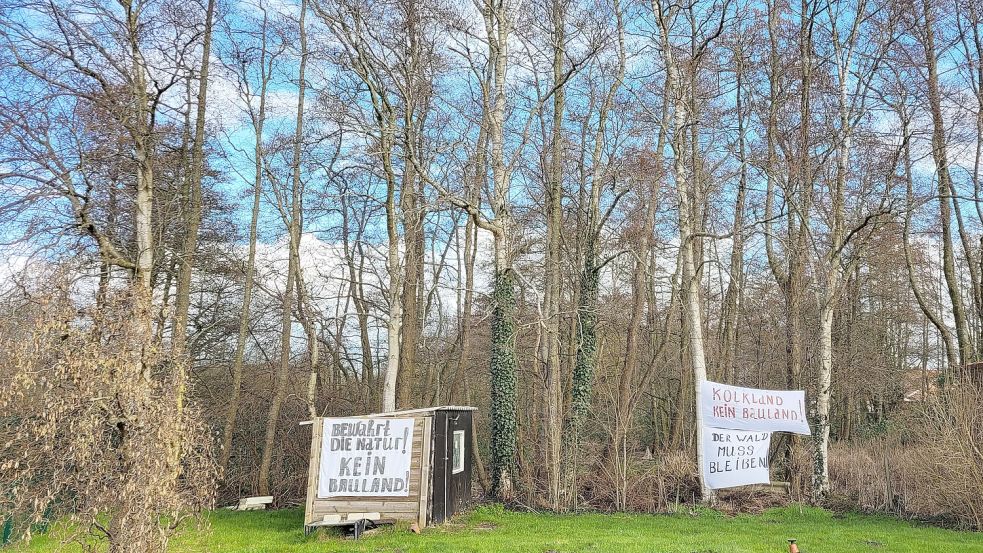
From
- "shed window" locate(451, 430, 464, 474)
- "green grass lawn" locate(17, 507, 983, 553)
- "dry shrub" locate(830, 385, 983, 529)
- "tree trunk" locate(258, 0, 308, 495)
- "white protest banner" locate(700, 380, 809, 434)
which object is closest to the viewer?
"green grass lawn" locate(17, 507, 983, 553)

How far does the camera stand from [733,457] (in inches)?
416

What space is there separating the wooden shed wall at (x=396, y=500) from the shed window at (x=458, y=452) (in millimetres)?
1087

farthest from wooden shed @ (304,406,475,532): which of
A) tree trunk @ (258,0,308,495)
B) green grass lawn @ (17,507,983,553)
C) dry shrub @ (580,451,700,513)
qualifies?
tree trunk @ (258,0,308,495)

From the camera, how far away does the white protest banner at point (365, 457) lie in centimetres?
1045

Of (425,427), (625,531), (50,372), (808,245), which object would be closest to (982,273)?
(808,245)

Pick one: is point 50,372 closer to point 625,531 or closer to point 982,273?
point 625,531

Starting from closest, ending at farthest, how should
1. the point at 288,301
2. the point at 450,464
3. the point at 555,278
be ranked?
the point at 450,464, the point at 555,278, the point at 288,301

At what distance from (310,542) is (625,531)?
4.52m

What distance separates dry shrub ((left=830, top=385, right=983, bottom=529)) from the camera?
375 inches

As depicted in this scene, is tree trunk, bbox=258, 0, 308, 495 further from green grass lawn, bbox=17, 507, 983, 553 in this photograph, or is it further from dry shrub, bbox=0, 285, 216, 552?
dry shrub, bbox=0, 285, 216, 552

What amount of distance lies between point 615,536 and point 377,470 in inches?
145

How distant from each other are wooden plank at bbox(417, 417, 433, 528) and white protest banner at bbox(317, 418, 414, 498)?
210 millimetres

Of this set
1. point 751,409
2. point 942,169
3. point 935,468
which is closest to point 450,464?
point 751,409

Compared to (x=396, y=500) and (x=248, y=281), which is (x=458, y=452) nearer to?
(x=396, y=500)
